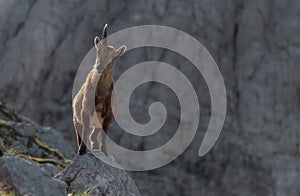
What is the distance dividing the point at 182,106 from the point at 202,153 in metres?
3.89

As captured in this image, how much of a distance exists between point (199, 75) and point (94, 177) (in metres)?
42.4

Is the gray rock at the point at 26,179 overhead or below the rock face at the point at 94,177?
overhead

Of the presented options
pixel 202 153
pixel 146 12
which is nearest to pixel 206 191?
pixel 202 153

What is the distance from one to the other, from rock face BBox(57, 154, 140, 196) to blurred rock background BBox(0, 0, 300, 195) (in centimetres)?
3542

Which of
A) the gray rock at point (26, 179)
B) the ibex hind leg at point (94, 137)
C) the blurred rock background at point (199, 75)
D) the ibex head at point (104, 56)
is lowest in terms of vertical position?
the blurred rock background at point (199, 75)

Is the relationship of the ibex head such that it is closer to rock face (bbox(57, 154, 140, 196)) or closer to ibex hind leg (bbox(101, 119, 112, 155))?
ibex hind leg (bbox(101, 119, 112, 155))

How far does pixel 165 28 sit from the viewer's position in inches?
2233

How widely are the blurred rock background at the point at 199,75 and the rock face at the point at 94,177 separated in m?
35.4

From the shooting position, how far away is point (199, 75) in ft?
187

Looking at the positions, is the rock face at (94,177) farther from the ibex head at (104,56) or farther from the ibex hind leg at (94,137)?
the ibex head at (104,56)

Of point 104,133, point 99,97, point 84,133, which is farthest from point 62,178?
point 99,97

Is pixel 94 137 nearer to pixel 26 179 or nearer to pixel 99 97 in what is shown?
pixel 99 97

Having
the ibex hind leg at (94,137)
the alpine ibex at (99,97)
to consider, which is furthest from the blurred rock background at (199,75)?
the alpine ibex at (99,97)

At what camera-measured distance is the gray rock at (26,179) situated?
12.0m
